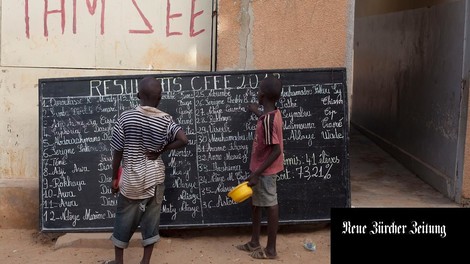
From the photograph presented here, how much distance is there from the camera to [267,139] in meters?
4.72

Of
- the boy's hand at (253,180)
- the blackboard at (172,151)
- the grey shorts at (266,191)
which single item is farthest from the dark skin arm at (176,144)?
the blackboard at (172,151)

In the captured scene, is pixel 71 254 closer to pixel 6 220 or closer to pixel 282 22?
pixel 6 220

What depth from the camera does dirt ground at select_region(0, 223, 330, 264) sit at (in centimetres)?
515

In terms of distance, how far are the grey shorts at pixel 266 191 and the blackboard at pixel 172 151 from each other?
52cm

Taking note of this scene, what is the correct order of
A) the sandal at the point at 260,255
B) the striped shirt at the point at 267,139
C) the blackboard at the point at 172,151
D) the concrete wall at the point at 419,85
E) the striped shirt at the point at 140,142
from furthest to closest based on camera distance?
the concrete wall at the point at 419,85 < the blackboard at the point at 172,151 < the sandal at the point at 260,255 < the striped shirt at the point at 267,139 < the striped shirt at the point at 140,142

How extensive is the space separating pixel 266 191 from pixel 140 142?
1.14m

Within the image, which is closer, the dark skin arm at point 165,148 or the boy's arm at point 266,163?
the dark skin arm at point 165,148

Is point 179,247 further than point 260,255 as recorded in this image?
Yes

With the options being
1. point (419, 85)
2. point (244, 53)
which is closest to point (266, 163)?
Result: point (244, 53)

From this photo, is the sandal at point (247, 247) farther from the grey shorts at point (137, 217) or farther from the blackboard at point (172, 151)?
the grey shorts at point (137, 217)

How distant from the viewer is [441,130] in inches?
271

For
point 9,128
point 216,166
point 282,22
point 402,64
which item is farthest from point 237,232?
point 402,64

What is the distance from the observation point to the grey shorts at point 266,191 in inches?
194

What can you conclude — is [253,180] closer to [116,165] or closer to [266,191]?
[266,191]
